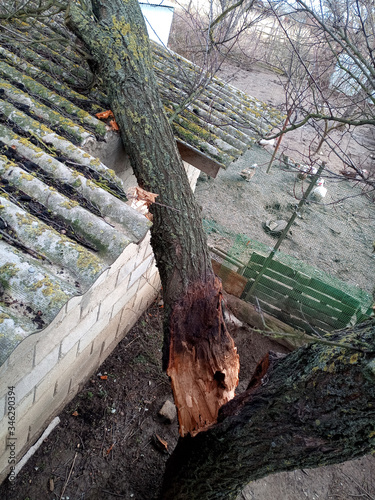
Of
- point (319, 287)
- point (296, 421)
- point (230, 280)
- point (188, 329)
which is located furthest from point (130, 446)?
point (319, 287)

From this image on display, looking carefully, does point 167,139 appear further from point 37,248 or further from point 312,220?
point 312,220

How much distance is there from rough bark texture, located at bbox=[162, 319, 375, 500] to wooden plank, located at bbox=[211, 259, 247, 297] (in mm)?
3664

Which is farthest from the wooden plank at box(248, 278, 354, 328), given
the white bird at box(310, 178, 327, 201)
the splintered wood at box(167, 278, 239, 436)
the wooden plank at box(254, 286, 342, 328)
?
the white bird at box(310, 178, 327, 201)

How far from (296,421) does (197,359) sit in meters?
1.06

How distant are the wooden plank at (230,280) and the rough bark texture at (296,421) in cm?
366

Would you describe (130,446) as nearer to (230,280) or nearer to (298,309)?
(230,280)

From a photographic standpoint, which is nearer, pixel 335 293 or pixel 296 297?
pixel 335 293

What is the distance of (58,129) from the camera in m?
2.85

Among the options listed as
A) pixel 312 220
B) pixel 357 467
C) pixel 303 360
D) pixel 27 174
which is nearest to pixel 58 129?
pixel 27 174

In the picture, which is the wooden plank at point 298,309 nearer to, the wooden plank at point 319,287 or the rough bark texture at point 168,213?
the wooden plank at point 319,287

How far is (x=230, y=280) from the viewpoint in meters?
6.38

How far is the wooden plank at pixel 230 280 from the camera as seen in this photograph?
6293 millimetres

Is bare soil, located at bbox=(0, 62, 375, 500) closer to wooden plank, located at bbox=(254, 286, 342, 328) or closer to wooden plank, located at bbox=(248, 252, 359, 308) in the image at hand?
wooden plank, located at bbox=(254, 286, 342, 328)

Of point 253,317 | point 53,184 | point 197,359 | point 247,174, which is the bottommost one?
point 253,317
